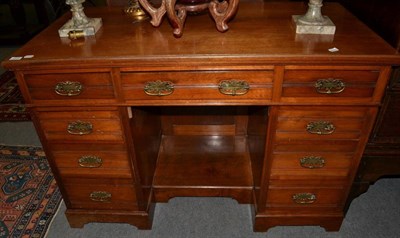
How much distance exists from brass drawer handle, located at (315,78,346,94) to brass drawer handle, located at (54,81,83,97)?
0.99 meters

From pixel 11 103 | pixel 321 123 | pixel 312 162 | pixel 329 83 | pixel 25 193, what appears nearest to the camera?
pixel 329 83

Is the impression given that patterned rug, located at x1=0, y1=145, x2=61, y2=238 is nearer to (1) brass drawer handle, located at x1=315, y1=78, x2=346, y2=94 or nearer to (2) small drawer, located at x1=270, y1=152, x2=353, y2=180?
(2) small drawer, located at x1=270, y1=152, x2=353, y2=180

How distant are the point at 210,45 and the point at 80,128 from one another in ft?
2.30

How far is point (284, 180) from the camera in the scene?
1.56 metres

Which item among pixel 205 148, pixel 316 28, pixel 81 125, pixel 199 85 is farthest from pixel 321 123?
pixel 81 125

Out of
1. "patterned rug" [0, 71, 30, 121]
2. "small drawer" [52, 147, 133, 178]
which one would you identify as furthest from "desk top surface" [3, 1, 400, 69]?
"patterned rug" [0, 71, 30, 121]

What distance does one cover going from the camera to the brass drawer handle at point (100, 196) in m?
1.65

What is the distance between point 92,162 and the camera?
1.53 meters

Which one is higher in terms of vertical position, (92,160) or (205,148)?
(92,160)

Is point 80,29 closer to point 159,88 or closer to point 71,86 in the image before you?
point 71,86

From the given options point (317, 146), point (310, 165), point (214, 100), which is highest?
point (214, 100)

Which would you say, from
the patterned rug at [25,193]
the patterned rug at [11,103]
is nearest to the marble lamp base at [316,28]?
the patterned rug at [25,193]

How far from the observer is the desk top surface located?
1188mm

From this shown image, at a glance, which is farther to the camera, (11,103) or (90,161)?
(11,103)
